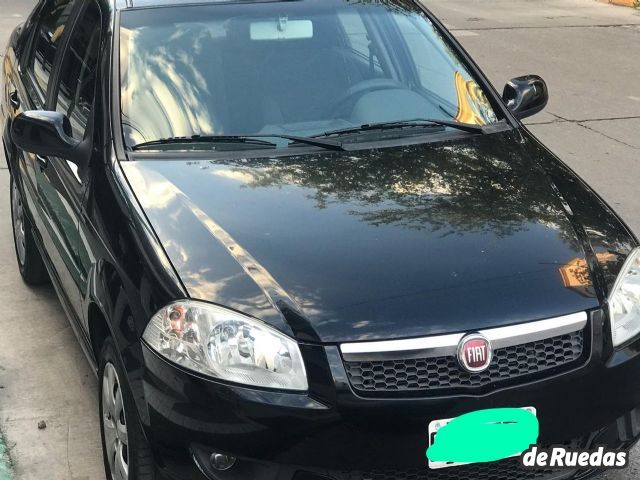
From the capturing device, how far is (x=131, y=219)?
338 centimetres

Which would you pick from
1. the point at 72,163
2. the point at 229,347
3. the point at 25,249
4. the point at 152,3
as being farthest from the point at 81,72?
the point at 229,347

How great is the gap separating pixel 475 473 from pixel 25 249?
10.2 feet

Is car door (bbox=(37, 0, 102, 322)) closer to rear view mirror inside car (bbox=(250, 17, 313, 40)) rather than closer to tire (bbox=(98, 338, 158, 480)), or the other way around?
tire (bbox=(98, 338, 158, 480))

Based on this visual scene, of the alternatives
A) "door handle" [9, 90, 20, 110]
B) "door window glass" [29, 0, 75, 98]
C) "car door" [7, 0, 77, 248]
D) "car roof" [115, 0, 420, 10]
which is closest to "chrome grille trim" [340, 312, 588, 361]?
"car roof" [115, 0, 420, 10]

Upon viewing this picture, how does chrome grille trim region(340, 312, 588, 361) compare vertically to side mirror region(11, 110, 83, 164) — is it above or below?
below

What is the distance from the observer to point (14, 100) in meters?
5.38

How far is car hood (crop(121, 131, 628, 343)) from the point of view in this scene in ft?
9.78

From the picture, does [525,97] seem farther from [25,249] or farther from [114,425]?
[25,249]

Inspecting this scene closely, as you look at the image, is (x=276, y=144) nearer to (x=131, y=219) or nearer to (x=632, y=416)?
(x=131, y=219)

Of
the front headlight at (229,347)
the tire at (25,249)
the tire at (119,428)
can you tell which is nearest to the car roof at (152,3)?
the tire at (25,249)

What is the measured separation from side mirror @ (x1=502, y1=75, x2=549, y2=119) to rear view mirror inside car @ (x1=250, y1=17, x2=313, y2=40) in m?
0.98

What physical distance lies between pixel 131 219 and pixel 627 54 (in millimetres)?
9457

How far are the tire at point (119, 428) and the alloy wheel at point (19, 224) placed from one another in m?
2.00

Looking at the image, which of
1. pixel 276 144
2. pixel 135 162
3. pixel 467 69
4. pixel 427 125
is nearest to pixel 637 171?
pixel 467 69
